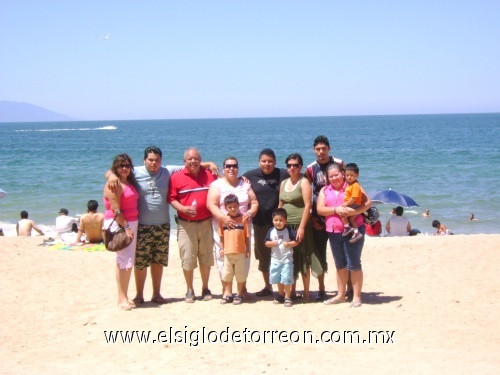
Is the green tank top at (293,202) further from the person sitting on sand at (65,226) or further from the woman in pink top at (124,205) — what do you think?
the person sitting on sand at (65,226)


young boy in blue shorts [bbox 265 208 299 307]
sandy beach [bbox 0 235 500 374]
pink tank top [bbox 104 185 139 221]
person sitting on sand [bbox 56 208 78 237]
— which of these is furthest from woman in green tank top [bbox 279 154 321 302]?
person sitting on sand [bbox 56 208 78 237]

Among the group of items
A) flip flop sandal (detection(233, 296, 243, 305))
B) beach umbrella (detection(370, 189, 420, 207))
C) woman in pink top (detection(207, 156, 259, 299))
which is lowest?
flip flop sandal (detection(233, 296, 243, 305))

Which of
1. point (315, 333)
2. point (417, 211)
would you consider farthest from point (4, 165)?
point (315, 333)

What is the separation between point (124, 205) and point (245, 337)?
6.58 ft

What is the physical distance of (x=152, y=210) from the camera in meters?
6.89

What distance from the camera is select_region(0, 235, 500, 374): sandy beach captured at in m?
5.46

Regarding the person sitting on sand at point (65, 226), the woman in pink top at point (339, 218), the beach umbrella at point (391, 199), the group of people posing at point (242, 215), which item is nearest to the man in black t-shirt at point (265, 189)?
the group of people posing at point (242, 215)

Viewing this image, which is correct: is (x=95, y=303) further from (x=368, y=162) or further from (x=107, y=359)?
(x=368, y=162)

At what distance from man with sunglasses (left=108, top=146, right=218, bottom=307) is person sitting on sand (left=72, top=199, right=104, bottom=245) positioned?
17.4ft

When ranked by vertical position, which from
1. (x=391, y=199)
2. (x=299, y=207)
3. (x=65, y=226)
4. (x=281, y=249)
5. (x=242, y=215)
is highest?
(x=299, y=207)

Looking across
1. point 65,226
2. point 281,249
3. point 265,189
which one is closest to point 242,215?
point 265,189

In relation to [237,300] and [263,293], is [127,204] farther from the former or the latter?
[263,293]

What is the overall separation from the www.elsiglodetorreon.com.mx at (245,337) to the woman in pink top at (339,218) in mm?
909

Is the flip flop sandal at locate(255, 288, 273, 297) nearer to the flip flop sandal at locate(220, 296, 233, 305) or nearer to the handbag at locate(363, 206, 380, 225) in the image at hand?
the flip flop sandal at locate(220, 296, 233, 305)
